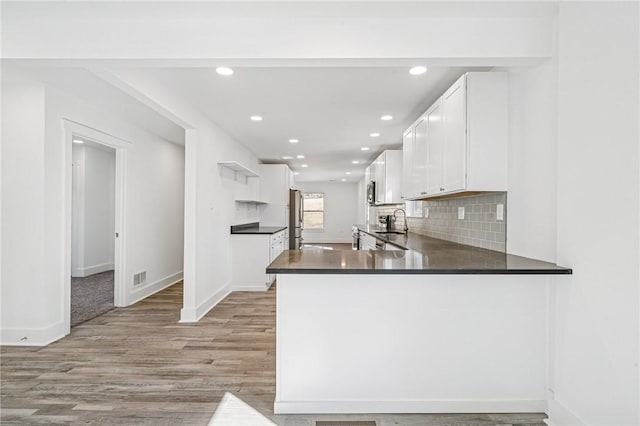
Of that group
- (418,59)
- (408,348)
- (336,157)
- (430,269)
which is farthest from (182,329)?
(336,157)

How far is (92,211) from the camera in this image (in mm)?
6332

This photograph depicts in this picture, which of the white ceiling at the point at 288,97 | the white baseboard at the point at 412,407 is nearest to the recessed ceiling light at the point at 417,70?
the white ceiling at the point at 288,97

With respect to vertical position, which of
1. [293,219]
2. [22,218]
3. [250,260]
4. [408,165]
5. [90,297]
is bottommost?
[90,297]

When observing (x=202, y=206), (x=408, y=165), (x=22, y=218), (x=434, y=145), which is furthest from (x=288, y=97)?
(x=22, y=218)

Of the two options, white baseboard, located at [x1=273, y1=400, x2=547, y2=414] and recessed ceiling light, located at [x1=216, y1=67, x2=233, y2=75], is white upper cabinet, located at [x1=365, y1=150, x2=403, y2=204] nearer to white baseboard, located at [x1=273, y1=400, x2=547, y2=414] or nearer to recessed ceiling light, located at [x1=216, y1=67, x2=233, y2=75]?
recessed ceiling light, located at [x1=216, y1=67, x2=233, y2=75]

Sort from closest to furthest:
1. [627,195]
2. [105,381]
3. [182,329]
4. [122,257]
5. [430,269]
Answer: [627,195], [430,269], [105,381], [182,329], [122,257]

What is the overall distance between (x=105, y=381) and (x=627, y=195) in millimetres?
3258

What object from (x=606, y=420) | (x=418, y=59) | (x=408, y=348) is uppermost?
(x=418, y=59)

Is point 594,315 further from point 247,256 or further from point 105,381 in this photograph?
point 247,256

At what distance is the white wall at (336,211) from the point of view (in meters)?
12.4

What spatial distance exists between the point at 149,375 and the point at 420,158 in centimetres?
305

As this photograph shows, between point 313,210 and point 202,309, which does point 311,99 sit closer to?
point 202,309

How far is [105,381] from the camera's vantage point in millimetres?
2348

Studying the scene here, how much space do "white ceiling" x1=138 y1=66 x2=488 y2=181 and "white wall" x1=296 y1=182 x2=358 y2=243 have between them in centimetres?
695
